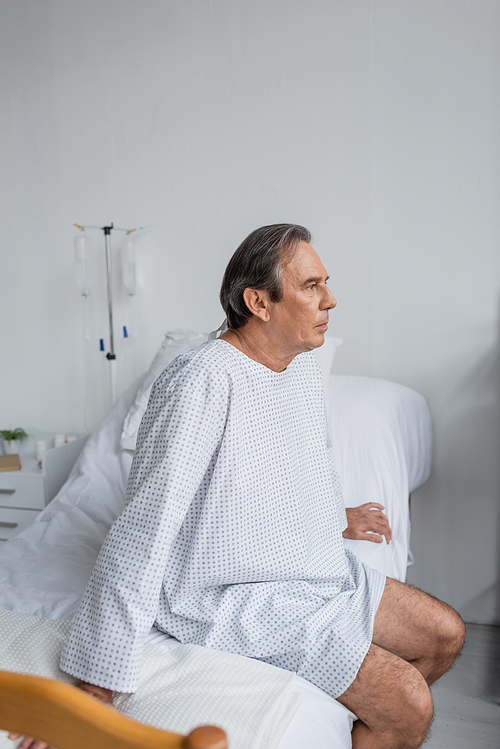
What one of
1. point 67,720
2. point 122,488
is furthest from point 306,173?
point 67,720

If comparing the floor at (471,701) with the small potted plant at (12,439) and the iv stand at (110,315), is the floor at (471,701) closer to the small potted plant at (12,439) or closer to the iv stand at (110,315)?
the iv stand at (110,315)

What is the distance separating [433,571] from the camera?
2.26m

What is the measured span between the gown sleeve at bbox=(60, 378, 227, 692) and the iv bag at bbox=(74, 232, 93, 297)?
1.46m

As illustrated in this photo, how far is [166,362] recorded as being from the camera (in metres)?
2.13

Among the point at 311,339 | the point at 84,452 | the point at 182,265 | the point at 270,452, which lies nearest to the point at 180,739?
the point at 270,452

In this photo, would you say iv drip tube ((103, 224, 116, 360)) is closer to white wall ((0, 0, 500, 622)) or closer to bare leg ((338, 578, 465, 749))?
white wall ((0, 0, 500, 622))

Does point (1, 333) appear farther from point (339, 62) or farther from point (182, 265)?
point (339, 62)

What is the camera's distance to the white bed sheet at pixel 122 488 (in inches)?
57.5

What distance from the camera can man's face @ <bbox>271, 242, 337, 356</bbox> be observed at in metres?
1.26

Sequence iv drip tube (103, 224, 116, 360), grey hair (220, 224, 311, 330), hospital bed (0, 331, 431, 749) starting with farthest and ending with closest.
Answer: iv drip tube (103, 224, 116, 360)
grey hair (220, 224, 311, 330)
hospital bed (0, 331, 431, 749)

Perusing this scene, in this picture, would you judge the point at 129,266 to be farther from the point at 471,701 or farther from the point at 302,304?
the point at 471,701

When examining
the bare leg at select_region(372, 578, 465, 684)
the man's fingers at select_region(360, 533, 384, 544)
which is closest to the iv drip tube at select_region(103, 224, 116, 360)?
the man's fingers at select_region(360, 533, 384, 544)

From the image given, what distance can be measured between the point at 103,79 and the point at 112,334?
102 centimetres

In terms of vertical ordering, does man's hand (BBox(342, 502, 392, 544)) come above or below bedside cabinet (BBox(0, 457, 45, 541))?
above
